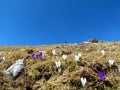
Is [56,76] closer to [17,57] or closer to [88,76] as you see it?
[88,76]

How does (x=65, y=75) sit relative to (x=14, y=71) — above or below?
below

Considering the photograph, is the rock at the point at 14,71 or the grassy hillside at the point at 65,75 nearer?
the grassy hillside at the point at 65,75

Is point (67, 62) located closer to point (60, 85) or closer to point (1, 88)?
point (60, 85)

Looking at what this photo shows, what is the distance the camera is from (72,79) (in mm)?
7324

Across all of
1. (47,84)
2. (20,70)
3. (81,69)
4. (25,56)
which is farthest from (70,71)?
(25,56)

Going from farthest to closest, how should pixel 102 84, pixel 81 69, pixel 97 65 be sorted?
1. pixel 97 65
2. pixel 81 69
3. pixel 102 84

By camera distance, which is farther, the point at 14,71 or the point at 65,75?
the point at 14,71

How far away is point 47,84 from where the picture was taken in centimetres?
739

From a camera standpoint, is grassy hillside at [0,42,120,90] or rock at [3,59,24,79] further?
rock at [3,59,24,79]

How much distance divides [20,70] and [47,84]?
4.95ft

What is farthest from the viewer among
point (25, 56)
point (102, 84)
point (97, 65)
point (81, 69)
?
point (25, 56)

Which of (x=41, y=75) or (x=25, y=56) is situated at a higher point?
(x=25, y=56)

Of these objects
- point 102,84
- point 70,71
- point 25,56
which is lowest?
point 102,84

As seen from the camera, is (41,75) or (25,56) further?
(25,56)
